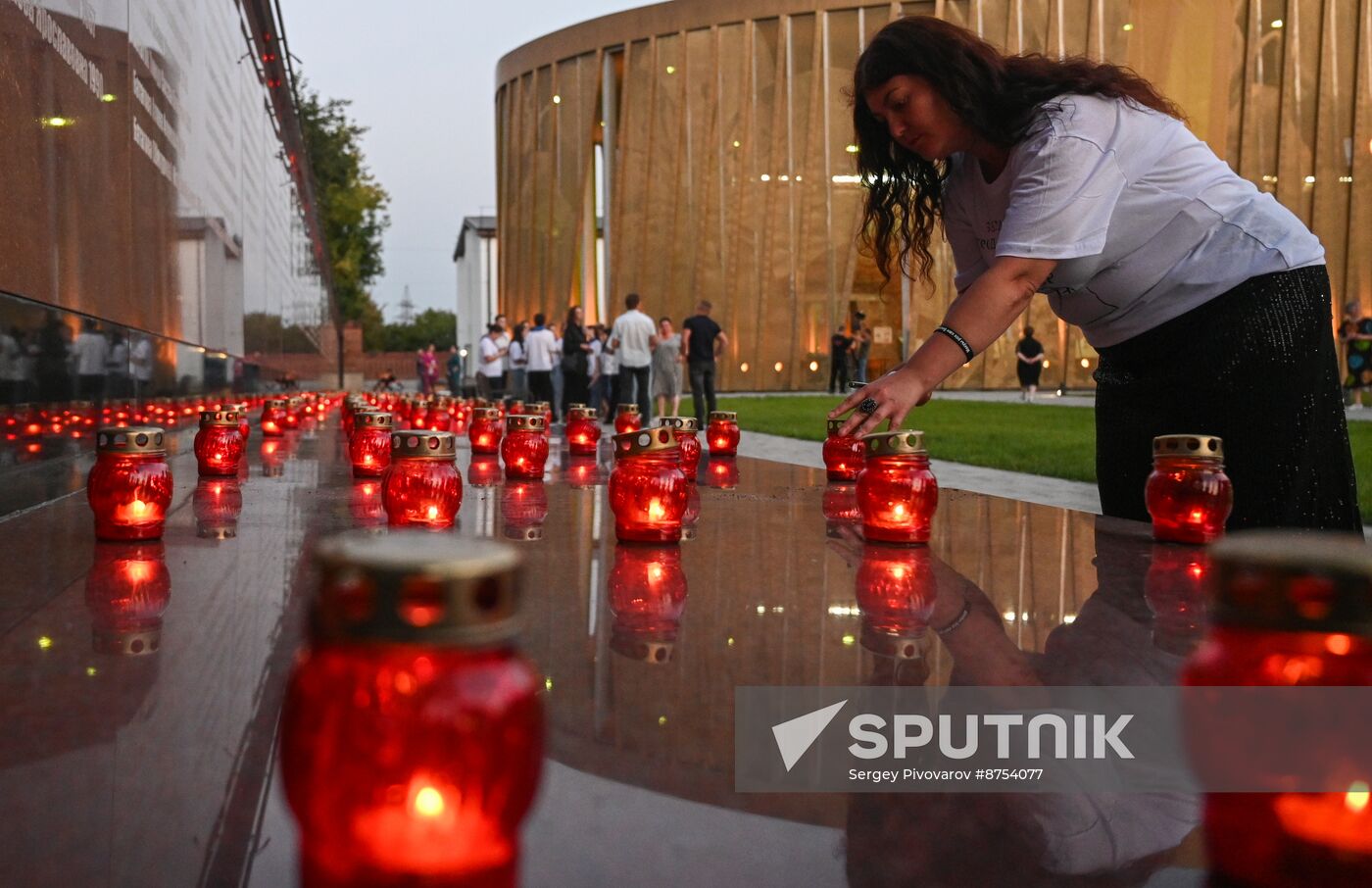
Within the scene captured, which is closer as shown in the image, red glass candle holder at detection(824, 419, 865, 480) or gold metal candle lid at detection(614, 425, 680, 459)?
gold metal candle lid at detection(614, 425, 680, 459)

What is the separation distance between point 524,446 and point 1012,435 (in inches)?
325

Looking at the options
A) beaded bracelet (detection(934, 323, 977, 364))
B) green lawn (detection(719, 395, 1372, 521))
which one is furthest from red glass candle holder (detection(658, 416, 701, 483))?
green lawn (detection(719, 395, 1372, 521))

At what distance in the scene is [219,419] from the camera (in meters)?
3.53

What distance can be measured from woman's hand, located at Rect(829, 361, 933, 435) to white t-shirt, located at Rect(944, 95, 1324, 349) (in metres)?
0.37

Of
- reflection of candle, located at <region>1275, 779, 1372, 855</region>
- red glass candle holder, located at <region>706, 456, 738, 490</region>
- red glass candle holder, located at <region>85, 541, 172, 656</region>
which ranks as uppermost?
reflection of candle, located at <region>1275, 779, 1372, 855</region>

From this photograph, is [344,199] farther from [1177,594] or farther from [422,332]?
[422,332]

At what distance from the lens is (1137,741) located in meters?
0.97

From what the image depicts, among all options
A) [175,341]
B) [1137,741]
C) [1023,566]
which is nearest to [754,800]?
[1137,741]

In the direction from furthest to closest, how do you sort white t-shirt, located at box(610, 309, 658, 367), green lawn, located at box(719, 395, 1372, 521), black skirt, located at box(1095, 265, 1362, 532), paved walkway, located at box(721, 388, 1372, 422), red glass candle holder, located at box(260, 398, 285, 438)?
paved walkway, located at box(721, 388, 1372, 422) → white t-shirt, located at box(610, 309, 658, 367) → green lawn, located at box(719, 395, 1372, 521) → red glass candle holder, located at box(260, 398, 285, 438) → black skirt, located at box(1095, 265, 1362, 532)

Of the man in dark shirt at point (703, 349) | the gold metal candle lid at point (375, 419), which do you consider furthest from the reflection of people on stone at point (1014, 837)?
the man in dark shirt at point (703, 349)

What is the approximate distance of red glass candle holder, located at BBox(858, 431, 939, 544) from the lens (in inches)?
82.7

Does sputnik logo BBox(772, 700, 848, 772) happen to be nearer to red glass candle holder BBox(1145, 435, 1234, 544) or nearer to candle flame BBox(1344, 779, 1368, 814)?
candle flame BBox(1344, 779, 1368, 814)

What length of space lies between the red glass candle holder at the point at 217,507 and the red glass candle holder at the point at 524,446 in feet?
2.56
